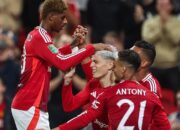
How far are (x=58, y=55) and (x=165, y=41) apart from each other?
14.1 ft

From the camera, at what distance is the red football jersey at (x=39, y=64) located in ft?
27.0

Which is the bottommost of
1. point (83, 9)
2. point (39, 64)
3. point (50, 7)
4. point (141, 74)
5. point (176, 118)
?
point (176, 118)

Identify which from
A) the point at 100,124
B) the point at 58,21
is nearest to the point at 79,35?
the point at 58,21

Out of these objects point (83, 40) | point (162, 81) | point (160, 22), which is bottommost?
point (162, 81)

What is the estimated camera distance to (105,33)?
43.1ft

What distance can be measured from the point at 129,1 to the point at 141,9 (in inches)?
10.3

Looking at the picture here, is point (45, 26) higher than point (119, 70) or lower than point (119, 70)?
higher

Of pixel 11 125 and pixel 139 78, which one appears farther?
pixel 11 125

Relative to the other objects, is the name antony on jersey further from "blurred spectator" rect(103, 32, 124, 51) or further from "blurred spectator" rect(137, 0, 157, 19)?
"blurred spectator" rect(137, 0, 157, 19)

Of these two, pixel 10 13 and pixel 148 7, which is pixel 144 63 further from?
pixel 10 13

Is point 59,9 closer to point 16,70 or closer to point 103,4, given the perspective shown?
point 16,70

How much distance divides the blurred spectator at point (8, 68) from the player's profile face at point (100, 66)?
3.33 m

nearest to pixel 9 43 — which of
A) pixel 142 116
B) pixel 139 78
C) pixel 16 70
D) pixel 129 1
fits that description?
pixel 16 70

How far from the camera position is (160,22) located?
12273mm
